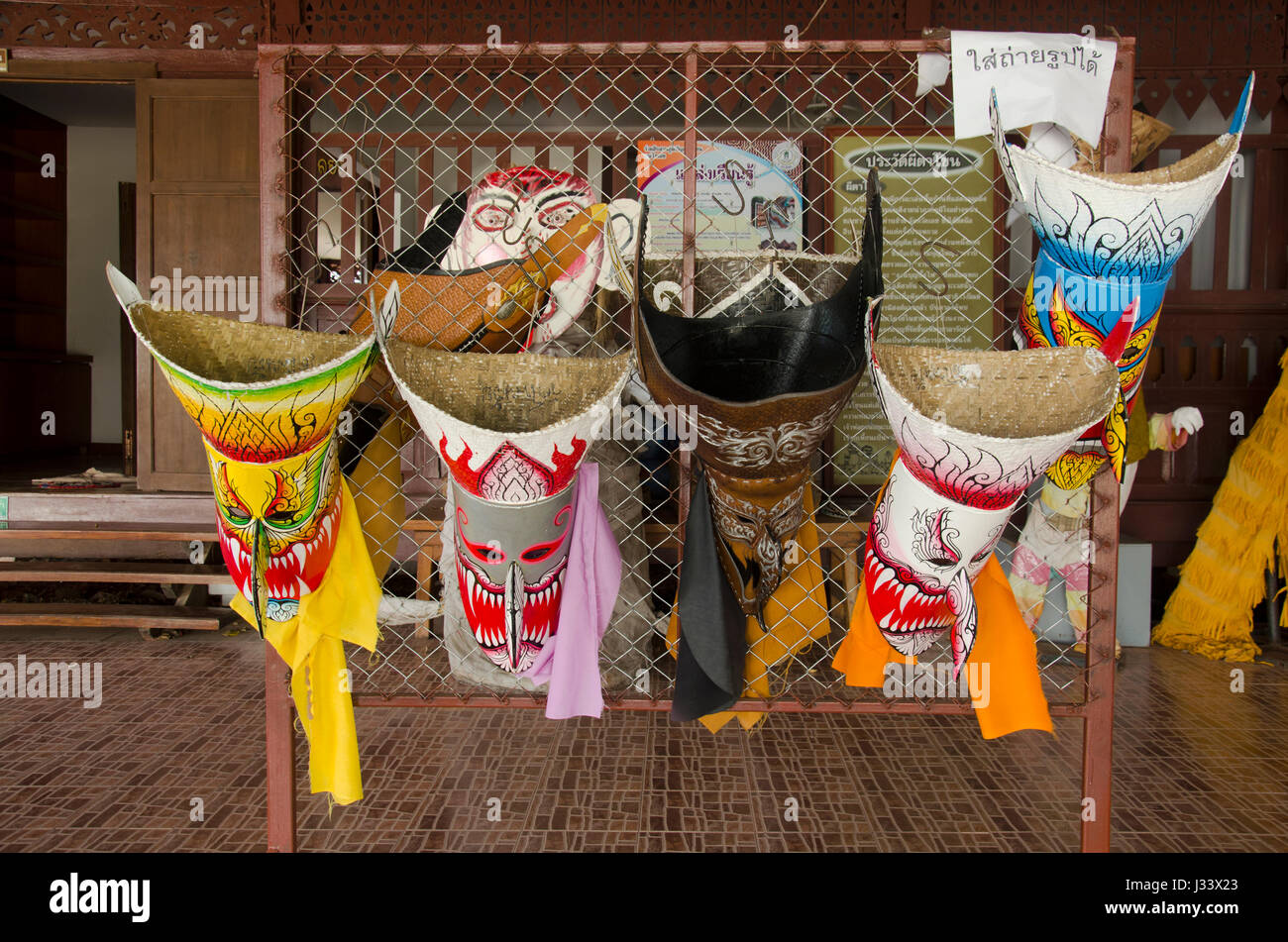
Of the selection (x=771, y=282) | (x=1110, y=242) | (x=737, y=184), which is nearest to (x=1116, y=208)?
(x=1110, y=242)

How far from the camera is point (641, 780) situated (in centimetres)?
225

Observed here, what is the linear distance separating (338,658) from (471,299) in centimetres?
74

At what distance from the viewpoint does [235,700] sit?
9.16ft

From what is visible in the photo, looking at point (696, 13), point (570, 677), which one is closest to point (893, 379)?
point (570, 677)

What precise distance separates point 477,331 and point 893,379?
2.57ft

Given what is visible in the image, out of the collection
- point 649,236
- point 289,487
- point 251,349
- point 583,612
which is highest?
point 649,236

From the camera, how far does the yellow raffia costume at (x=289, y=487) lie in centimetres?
125

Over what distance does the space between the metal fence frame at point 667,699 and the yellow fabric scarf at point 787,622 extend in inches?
2.7

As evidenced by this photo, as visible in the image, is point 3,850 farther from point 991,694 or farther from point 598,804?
point 991,694

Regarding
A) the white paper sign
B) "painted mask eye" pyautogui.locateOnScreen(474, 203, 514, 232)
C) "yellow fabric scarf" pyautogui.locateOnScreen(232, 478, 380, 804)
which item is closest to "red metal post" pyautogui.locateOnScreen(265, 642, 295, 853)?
"yellow fabric scarf" pyautogui.locateOnScreen(232, 478, 380, 804)

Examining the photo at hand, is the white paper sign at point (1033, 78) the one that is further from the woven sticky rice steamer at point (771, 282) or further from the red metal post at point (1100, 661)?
the red metal post at point (1100, 661)

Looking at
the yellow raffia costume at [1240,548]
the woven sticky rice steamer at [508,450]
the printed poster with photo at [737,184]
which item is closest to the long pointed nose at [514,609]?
the woven sticky rice steamer at [508,450]

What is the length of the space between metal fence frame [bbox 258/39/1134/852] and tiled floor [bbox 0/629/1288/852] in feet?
1.14

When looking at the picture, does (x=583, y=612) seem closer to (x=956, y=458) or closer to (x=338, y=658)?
(x=338, y=658)
